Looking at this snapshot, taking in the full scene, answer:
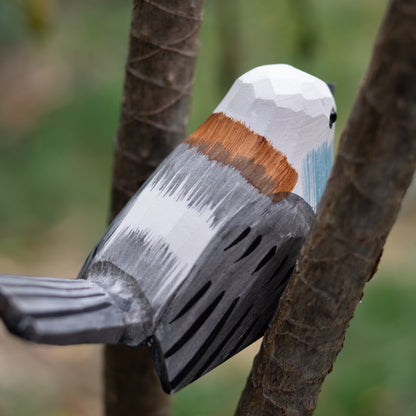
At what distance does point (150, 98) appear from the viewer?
1.09 metres

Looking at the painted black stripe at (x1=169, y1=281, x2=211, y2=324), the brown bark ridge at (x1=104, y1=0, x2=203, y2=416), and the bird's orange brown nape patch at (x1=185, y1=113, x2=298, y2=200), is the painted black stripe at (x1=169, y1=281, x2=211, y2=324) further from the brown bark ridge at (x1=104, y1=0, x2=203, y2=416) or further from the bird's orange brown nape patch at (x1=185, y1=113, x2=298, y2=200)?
the brown bark ridge at (x1=104, y1=0, x2=203, y2=416)

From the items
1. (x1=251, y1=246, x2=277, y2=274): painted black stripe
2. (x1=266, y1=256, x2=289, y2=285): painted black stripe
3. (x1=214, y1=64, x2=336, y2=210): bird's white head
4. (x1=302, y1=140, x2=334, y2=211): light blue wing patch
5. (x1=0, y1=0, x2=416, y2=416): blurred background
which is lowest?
(x1=0, y1=0, x2=416, y2=416): blurred background

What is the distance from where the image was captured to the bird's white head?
2.77ft

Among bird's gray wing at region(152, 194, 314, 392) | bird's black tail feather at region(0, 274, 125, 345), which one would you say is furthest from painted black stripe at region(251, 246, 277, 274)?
bird's black tail feather at region(0, 274, 125, 345)

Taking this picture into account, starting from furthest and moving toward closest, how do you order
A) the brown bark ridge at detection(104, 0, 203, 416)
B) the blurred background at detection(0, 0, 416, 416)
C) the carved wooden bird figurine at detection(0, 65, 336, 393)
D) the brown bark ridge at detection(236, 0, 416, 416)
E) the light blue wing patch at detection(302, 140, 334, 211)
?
the blurred background at detection(0, 0, 416, 416) → the brown bark ridge at detection(104, 0, 203, 416) → the light blue wing patch at detection(302, 140, 334, 211) → the carved wooden bird figurine at detection(0, 65, 336, 393) → the brown bark ridge at detection(236, 0, 416, 416)

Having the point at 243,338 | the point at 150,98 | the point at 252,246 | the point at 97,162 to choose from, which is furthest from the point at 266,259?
the point at 97,162

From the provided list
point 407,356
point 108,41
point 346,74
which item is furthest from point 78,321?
point 108,41

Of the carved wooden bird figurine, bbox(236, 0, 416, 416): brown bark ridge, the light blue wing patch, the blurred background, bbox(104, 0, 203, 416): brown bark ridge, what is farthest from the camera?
the blurred background

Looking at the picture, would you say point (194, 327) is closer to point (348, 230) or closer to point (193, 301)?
point (193, 301)

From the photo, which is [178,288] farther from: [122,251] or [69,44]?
[69,44]

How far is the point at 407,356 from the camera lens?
7.35 feet

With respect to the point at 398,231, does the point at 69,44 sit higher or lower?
higher

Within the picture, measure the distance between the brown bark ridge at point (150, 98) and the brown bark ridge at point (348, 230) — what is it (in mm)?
485

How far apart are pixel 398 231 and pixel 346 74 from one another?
1.22m
